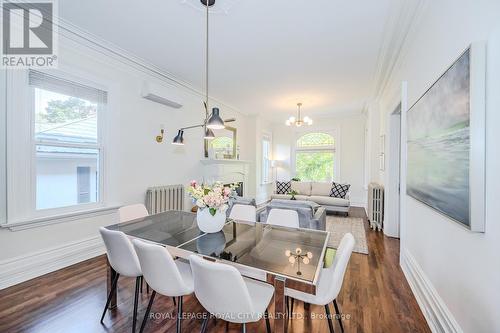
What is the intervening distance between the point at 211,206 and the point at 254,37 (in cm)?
216

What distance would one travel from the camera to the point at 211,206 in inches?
75.7

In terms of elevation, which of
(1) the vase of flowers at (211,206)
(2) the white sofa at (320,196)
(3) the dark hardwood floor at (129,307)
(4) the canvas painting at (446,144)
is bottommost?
(3) the dark hardwood floor at (129,307)

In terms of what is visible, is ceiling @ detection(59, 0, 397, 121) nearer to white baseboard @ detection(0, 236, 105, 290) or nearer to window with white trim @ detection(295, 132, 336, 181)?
white baseboard @ detection(0, 236, 105, 290)

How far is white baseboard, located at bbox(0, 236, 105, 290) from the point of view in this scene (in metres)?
2.25

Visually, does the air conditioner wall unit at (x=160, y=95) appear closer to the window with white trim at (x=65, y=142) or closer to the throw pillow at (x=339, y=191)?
the window with white trim at (x=65, y=142)

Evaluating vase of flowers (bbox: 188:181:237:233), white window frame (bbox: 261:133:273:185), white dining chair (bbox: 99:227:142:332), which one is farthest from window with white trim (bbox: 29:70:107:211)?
white window frame (bbox: 261:133:273:185)

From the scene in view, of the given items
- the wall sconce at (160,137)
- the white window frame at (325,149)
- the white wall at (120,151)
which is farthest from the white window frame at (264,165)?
the wall sconce at (160,137)

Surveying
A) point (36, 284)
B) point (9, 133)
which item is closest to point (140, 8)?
point (9, 133)

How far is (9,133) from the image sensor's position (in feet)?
7.32

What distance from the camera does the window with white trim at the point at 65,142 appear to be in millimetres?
2500

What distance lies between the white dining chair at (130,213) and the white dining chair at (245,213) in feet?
3.61

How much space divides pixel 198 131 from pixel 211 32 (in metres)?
2.46

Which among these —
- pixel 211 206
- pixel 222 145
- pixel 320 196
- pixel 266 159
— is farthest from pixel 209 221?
pixel 266 159

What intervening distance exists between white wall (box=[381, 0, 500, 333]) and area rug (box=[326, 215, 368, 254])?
39.8 inches
